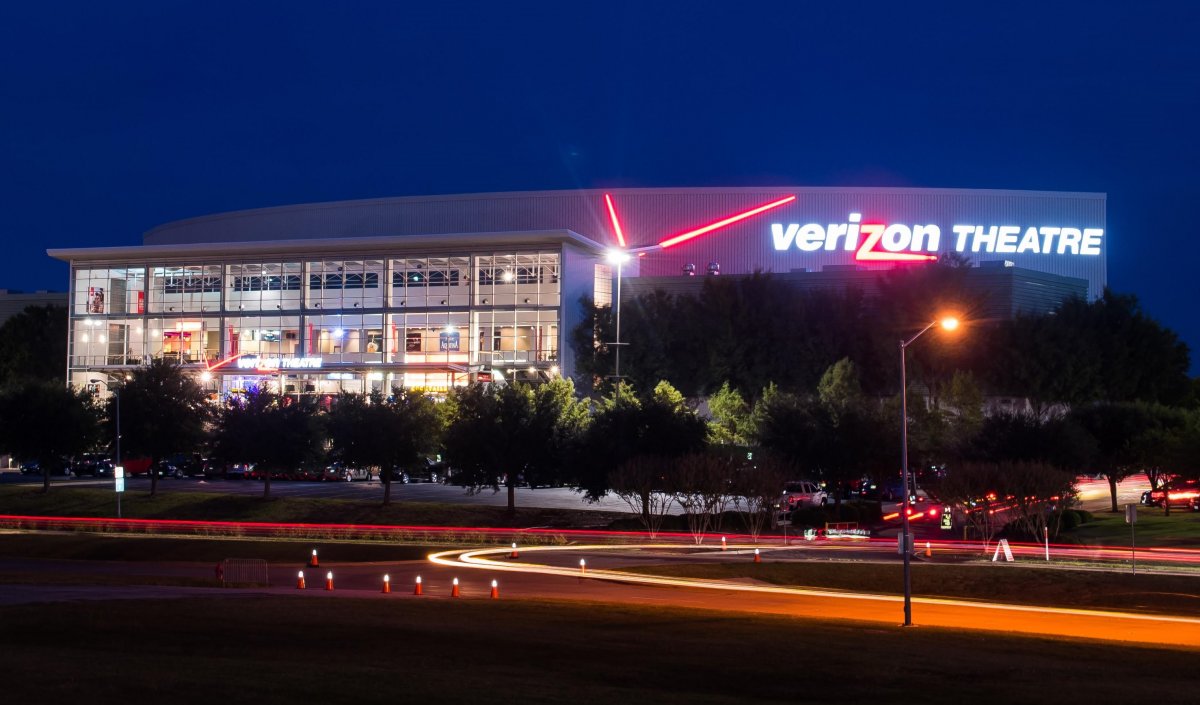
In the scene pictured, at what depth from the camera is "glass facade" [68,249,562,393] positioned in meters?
93.9

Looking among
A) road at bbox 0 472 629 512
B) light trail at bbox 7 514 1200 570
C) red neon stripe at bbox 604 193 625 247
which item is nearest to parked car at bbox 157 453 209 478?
road at bbox 0 472 629 512

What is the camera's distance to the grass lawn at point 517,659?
16.0 m

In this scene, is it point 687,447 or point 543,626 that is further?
point 687,447

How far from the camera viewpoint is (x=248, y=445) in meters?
70.9

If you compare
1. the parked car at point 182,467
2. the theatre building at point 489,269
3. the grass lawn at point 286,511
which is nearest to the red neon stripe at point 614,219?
the theatre building at point 489,269

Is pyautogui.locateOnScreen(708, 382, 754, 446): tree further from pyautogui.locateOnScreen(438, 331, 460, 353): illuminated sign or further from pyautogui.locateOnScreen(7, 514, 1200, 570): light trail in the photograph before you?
pyautogui.locateOnScreen(438, 331, 460, 353): illuminated sign

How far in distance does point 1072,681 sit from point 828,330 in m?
70.1

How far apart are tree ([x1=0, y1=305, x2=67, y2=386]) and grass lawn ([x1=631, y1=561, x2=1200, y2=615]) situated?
8864cm

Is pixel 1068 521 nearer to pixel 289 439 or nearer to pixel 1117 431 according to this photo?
pixel 1117 431

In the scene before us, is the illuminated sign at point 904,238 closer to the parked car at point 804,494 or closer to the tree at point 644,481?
the parked car at point 804,494

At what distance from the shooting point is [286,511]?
213 feet

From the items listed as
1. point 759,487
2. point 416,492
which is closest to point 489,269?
point 416,492

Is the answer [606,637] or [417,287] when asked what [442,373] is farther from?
[606,637]

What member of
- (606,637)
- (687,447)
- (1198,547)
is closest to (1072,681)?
(606,637)
